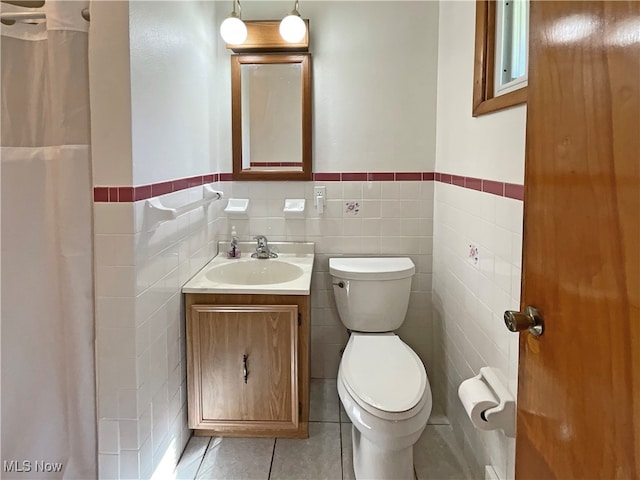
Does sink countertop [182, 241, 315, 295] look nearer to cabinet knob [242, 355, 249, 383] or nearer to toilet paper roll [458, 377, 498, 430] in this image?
cabinet knob [242, 355, 249, 383]

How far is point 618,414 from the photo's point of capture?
27.0 inches

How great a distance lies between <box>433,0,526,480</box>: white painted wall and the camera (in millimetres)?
1482

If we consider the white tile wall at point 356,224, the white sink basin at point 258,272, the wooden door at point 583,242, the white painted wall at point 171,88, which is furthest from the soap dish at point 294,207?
the wooden door at point 583,242

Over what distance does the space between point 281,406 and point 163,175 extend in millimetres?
1129

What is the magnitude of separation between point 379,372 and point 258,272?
3.10ft

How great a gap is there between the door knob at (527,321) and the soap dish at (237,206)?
72.4 inches

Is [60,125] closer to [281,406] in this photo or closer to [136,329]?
[136,329]

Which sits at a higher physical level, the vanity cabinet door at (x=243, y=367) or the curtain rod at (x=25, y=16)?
the curtain rod at (x=25, y=16)

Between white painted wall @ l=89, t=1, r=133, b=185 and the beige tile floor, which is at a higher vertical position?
white painted wall @ l=89, t=1, r=133, b=185

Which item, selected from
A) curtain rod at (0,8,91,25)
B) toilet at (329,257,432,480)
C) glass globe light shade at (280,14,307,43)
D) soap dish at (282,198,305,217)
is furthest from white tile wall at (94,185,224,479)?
glass globe light shade at (280,14,307,43)

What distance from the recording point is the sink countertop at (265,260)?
205 cm

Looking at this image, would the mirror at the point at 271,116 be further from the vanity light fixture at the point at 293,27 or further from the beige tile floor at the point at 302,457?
the beige tile floor at the point at 302,457

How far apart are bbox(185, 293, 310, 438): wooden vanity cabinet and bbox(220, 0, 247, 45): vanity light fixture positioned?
4.13 feet

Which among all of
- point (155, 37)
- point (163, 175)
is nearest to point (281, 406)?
point (163, 175)
